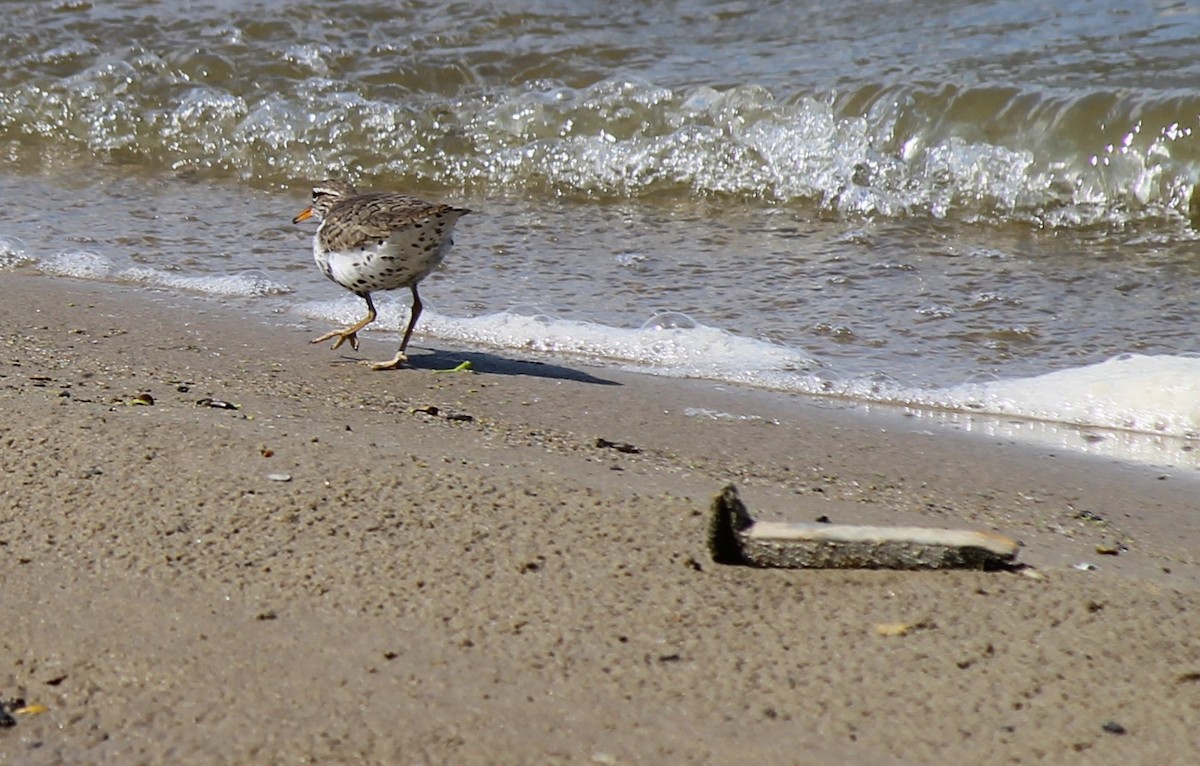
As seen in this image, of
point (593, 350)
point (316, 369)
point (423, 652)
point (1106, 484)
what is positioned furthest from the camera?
point (593, 350)

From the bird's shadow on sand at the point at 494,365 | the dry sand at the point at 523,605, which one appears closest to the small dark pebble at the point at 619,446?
the dry sand at the point at 523,605

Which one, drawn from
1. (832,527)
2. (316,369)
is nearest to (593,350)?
(316,369)

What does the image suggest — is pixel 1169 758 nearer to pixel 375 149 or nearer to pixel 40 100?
pixel 375 149

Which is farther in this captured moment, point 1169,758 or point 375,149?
point 375,149

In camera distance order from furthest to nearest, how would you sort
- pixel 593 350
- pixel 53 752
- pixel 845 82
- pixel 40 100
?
1. pixel 40 100
2. pixel 845 82
3. pixel 593 350
4. pixel 53 752

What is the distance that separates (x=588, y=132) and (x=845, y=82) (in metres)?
1.83

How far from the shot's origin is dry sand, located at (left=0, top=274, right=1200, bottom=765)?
2.54 meters

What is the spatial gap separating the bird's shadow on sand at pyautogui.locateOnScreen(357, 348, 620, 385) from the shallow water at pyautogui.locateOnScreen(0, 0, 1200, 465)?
364mm

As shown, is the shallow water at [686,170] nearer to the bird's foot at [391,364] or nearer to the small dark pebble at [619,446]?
the bird's foot at [391,364]

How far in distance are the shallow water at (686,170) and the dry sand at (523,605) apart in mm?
1705

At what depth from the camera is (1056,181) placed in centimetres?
908

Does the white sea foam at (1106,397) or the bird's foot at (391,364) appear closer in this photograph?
the white sea foam at (1106,397)

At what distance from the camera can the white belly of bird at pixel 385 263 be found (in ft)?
18.4

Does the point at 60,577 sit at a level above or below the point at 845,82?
below
